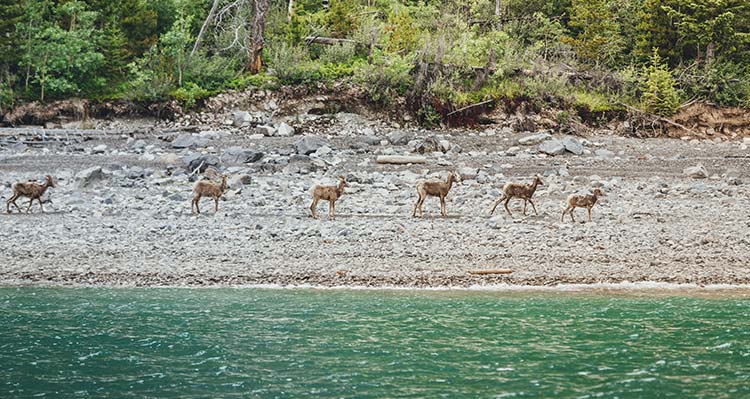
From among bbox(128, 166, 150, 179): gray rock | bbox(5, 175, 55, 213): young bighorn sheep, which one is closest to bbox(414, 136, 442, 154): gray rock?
bbox(128, 166, 150, 179): gray rock

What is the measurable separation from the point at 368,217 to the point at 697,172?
10.5 meters

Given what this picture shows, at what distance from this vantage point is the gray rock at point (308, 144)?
2455 centimetres

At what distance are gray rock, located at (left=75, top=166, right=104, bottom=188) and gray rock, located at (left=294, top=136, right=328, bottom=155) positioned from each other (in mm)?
6469

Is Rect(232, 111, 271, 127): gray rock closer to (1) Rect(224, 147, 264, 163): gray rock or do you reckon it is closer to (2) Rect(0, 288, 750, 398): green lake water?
(1) Rect(224, 147, 264, 163): gray rock

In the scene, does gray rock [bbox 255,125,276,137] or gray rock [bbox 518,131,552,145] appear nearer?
gray rock [bbox 518,131,552,145]

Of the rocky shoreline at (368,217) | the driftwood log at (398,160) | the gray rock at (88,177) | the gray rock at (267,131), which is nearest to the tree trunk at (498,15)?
the rocky shoreline at (368,217)

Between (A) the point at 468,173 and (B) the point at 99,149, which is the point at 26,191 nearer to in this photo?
(B) the point at 99,149

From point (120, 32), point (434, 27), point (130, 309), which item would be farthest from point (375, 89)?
point (130, 309)

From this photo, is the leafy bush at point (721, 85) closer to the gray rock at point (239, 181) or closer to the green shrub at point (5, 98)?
the gray rock at point (239, 181)

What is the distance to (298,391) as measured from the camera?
302 inches

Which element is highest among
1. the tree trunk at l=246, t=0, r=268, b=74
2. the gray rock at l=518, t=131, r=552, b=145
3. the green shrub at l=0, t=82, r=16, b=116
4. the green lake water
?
the tree trunk at l=246, t=0, r=268, b=74

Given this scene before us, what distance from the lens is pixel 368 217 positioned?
1631cm

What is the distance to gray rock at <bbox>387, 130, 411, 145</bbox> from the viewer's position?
26.7 metres

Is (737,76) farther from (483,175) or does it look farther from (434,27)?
(483,175)
